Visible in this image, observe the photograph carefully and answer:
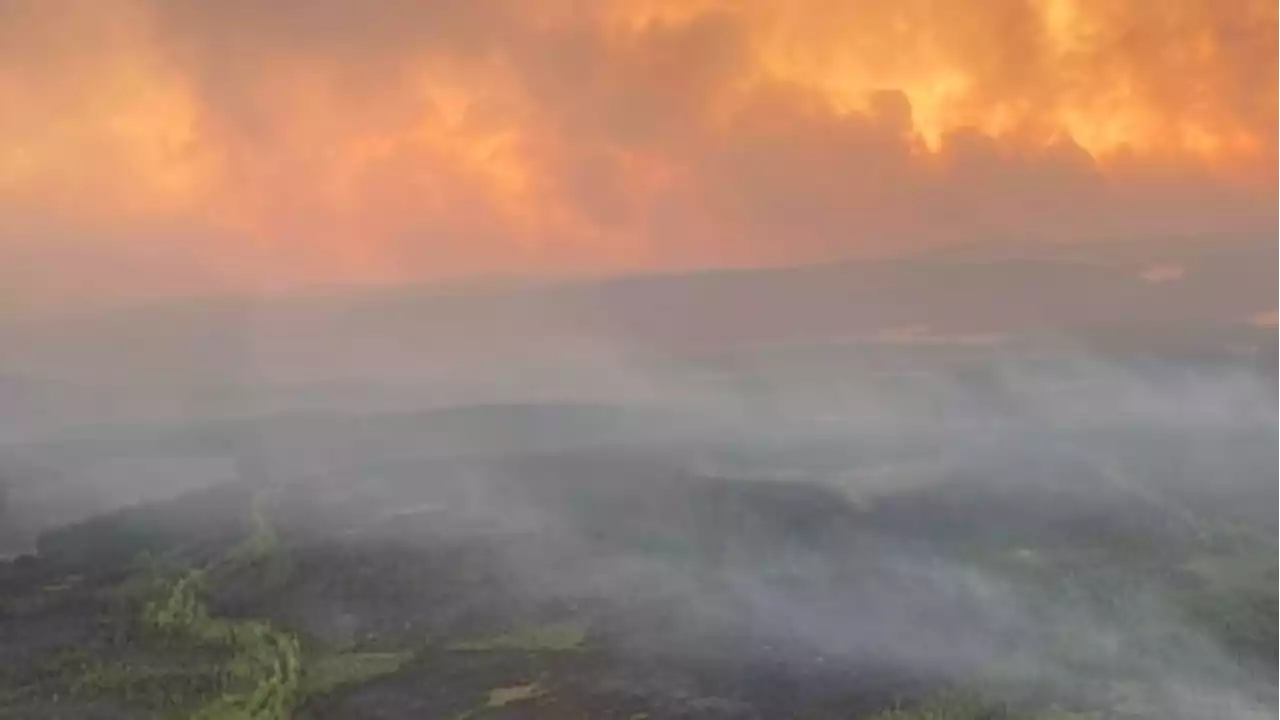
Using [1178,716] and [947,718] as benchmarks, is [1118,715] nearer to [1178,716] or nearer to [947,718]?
[1178,716]

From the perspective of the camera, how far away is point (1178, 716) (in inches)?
7682

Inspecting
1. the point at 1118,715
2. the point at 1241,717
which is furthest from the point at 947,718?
the point at 1241,717

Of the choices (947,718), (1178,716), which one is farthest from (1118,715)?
(947,718)

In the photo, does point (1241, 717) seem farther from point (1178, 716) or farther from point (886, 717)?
point (886, 717)

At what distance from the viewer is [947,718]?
19562cm

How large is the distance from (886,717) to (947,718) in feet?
29.5

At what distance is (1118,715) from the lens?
645 ft

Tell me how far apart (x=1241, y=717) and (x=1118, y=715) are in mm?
17560

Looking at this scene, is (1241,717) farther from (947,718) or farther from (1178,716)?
(947,718)

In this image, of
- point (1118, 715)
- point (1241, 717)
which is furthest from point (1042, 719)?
point (1241, 717)

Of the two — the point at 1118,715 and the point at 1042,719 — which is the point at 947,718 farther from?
the point at 1118,715

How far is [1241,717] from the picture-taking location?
194625 millimetres

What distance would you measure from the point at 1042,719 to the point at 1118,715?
39.2 feet

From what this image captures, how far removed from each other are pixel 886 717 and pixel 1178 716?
4279 cm
